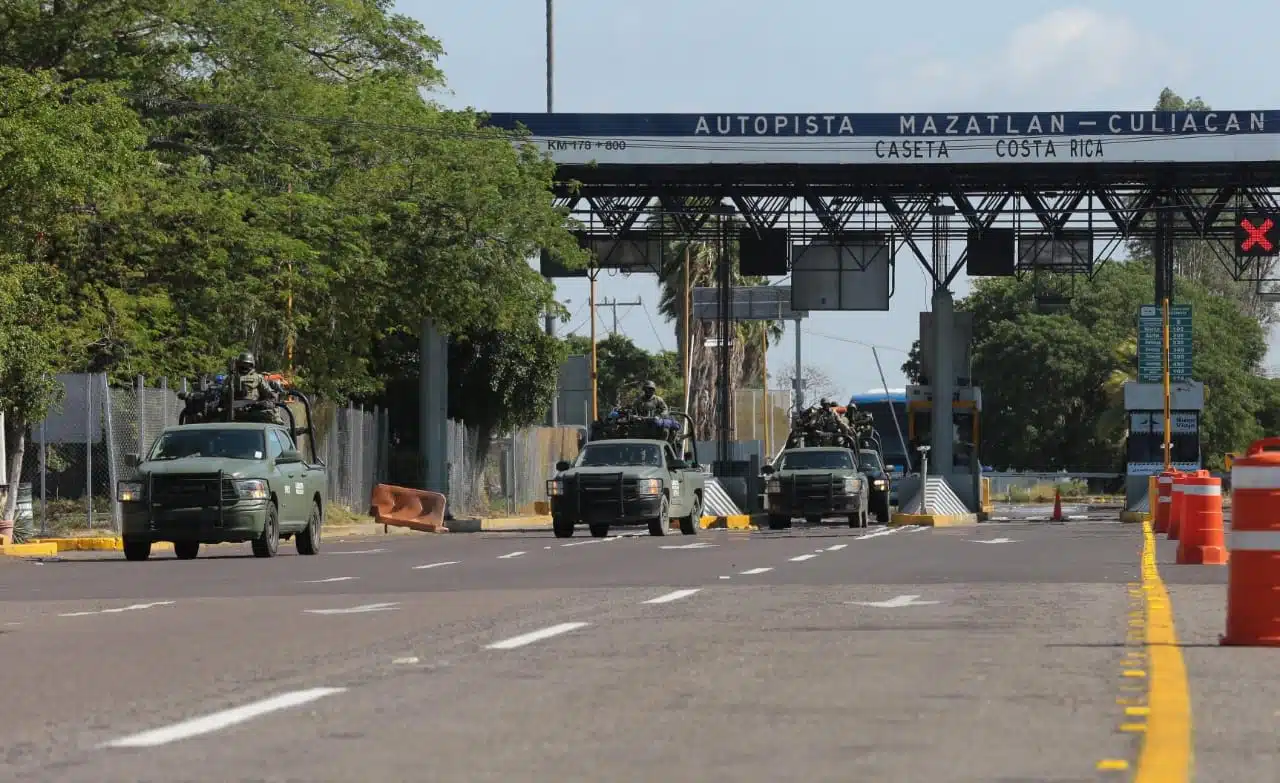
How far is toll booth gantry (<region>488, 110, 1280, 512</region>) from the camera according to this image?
57.8 meters

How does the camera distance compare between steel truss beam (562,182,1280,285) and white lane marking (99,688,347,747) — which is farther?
steel truss beam (562,182,1280,285)

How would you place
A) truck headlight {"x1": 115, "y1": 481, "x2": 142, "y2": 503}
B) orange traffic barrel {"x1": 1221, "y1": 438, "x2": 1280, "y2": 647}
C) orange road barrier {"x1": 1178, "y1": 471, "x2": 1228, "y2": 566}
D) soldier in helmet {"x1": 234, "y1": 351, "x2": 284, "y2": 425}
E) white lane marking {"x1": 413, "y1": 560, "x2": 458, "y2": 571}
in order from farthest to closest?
1. soldier in helmet {"x1": 234, "y1": 351, "x2": 284, "y2": 425}
2. truck headlight {"x1": 115, "y1": 481, "x2": 142, "y2": 503}
3. white lane marking {"x1": 413, "y1": 560, "x2": 458, "y2": 571}
4. orange road barrier {"x1": 1178, "y1": 471, "x2": 1228, "y2": 566}
5. orange traffic barrel {"x1": 1221, "y1": 438, "x2": 1280, "y2": 647}

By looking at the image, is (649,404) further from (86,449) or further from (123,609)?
(123,609)

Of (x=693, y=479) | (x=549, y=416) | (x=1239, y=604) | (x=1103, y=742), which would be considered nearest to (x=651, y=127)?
(x=693, y=479)

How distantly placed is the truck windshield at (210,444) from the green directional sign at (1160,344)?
35.1 meters

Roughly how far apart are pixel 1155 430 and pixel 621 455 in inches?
1086

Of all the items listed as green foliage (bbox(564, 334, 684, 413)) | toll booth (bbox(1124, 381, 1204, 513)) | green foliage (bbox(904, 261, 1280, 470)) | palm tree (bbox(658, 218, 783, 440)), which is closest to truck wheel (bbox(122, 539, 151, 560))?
toll booth (bbox(1124, 381, 1204, 513))

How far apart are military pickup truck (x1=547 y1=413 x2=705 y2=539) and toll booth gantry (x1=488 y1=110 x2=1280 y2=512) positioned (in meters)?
14.9

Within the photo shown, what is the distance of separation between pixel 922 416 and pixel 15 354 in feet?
137

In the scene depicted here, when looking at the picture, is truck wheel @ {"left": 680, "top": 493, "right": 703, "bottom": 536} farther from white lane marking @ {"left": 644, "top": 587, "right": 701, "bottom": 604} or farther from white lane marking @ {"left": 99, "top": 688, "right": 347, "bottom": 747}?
white lane marking @ {"left": 99, "top": 688, "right": 347, "bottom": 747}

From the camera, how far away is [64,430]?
1363 inches

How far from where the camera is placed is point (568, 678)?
10.8 m

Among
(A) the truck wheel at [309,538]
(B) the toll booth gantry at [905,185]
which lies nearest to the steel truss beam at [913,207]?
(B) the toll booth gantry at [905,185]

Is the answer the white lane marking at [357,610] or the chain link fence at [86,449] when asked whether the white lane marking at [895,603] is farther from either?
the chain link fence at [86,449]
